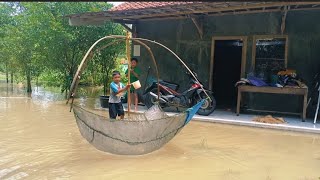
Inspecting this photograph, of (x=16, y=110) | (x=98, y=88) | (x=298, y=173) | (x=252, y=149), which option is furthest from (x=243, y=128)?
(x=98, y=88)

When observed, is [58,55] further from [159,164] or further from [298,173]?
[298,173]

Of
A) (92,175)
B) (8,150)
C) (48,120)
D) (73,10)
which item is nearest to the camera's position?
(92,175)

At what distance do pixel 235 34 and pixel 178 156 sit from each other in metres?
4.86

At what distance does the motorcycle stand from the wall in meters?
1.18

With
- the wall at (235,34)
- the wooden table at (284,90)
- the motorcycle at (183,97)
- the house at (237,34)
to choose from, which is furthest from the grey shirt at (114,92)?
the wall at (235,34)

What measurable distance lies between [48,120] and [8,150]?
2.86 m

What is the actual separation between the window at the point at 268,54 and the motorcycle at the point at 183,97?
1.54m

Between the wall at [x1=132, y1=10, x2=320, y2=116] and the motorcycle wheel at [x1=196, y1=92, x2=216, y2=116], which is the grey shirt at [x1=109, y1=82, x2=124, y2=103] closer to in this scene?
the motorcycle wheel at [x1=196, y1=92, x2=216, y2=116]

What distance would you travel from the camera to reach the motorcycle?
28.3 feet

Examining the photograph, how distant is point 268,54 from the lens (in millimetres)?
8922

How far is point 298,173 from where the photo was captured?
4.77 metres

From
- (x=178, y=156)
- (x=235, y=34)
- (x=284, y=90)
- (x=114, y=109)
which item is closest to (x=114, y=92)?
(x=114, y=109)

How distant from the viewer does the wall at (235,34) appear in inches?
334

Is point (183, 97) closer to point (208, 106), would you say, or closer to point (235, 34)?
point (208, 106)
